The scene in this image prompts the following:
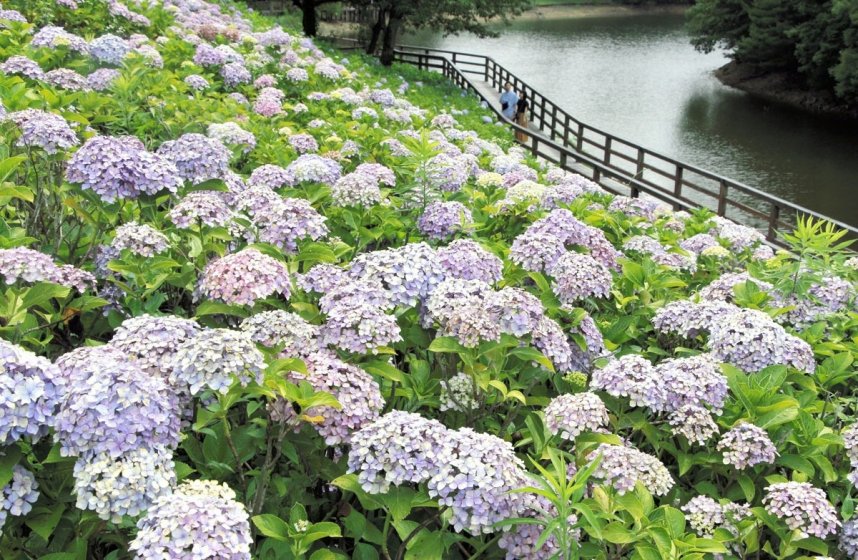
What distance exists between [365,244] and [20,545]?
1.96m

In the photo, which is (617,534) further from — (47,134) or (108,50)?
(108,50)

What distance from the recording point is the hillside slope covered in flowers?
192 cm

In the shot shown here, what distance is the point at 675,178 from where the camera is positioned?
47.9ft

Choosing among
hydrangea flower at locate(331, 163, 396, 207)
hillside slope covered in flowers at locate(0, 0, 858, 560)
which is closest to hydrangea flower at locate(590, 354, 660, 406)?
hillside slope covered in flowers at locate(0, 0, 858, 560)

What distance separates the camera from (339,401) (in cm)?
218

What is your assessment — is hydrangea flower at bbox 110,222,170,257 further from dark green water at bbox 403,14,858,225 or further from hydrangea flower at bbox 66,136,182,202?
dark green water at bbox 403,14,858,225

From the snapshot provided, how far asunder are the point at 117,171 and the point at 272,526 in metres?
1.46

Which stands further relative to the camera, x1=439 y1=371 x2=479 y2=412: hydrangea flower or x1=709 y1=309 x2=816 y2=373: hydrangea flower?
x1=709 y1=309 x2=816 y2=373: hydrangea flower

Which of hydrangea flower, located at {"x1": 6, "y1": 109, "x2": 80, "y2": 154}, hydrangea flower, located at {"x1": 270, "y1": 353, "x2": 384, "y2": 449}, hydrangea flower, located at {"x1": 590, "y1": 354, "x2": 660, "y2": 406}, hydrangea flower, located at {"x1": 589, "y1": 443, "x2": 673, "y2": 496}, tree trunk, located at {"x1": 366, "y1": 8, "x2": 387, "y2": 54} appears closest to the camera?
hydrangea flower, located at {"x1": 270, "y1": 353, "x2": 384, "y2": 449}

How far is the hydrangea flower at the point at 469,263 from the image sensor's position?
2.95 metres

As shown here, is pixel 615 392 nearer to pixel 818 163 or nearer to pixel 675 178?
pixel 675 178

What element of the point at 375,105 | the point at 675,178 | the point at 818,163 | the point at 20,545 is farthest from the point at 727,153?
the point at 20,545

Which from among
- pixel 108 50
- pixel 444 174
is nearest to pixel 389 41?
pixel 108 50

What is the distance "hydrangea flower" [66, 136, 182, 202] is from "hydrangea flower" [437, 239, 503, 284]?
103cm
